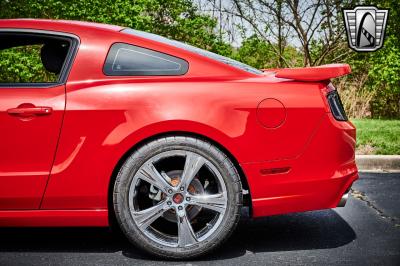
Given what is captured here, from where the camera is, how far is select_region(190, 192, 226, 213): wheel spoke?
3.78m

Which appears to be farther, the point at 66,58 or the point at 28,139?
the point at 66,58

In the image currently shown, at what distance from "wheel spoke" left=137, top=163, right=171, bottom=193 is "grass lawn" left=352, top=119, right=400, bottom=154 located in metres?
4.48

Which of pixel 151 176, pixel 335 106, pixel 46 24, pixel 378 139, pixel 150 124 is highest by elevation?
pixel 46 24

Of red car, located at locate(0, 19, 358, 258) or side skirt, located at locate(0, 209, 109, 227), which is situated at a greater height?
red car, located at locate(0, 19, 358, 258)

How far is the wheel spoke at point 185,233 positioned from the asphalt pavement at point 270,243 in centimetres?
13

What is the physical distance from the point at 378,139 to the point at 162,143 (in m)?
5.23

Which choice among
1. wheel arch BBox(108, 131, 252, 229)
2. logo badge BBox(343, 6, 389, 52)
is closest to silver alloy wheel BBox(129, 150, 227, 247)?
wheel arch BBox(108, 131, 252, 229)

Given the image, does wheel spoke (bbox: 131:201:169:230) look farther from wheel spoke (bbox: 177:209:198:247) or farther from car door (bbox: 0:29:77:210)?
car door (bbox: 0:29:77:210)

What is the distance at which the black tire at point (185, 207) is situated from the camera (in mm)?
3719

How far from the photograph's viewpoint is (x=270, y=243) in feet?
13.9

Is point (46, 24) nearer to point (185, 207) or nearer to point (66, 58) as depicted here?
point (66, 58)

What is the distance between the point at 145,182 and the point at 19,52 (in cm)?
824

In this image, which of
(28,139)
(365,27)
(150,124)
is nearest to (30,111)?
(28,139)

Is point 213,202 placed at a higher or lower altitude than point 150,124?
lower
